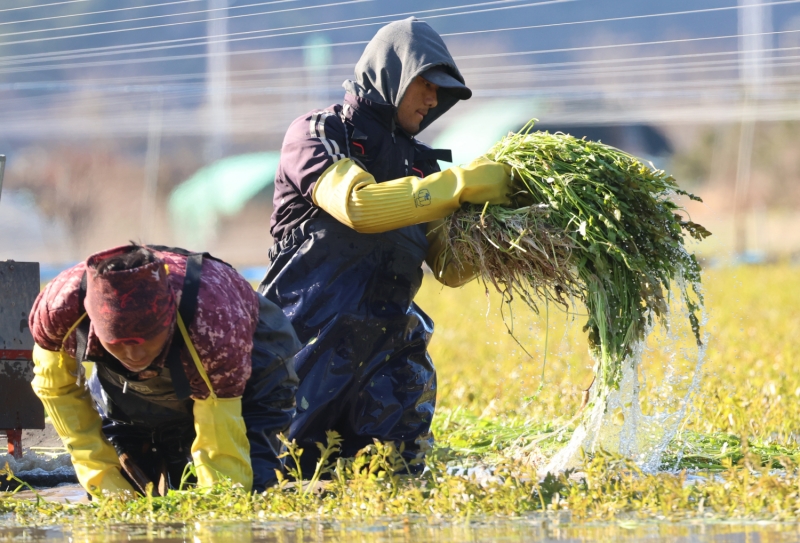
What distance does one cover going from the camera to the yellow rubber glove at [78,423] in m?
3.55

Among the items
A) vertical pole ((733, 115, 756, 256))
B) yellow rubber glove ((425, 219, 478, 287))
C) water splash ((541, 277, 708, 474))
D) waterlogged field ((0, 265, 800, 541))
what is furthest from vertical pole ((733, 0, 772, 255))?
yellow rubber glove ((425, 219, 478, 287))

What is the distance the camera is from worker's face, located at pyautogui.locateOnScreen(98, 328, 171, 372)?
3209 millimetres

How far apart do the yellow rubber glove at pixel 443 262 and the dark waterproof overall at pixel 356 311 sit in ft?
0.20

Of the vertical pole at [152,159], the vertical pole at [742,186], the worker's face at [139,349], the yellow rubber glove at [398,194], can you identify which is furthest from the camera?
the vertical pole at [742,186]

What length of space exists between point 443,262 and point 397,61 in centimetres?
76

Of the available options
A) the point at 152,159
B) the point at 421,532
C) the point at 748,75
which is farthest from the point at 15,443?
the point at 748,75

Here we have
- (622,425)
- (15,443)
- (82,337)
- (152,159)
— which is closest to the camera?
(82,337)

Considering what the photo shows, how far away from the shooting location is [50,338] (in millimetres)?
3438

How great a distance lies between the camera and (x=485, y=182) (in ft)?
13.2

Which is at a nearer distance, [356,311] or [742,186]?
[356,311]

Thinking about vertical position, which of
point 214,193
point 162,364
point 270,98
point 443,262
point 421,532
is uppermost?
point 270,98

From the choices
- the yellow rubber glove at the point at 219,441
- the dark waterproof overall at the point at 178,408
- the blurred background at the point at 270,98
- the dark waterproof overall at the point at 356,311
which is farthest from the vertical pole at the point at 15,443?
the blurred background at the point at 270,98

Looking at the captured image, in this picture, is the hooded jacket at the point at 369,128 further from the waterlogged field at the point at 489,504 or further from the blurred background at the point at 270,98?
the blurred background at the point at 270,98

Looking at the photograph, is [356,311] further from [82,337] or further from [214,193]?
[214,193]
